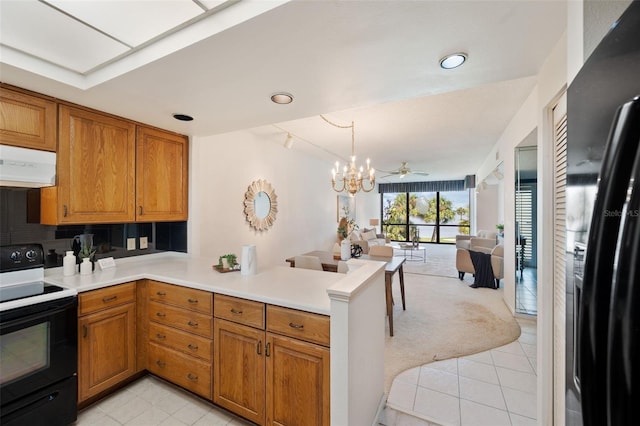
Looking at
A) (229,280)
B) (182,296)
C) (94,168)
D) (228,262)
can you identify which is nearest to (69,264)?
(94,168)

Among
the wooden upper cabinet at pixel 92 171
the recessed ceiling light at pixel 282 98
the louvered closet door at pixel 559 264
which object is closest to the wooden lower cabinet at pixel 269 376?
the louvered closet door at pixel 559 264

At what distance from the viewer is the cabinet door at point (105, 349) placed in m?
1.89

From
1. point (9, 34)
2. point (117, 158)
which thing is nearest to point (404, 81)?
point (9, 34)

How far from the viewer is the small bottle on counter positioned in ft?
7.07

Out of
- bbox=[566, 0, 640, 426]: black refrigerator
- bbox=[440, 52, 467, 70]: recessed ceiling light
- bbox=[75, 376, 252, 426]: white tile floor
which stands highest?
bbox=[440, 52, 467, 70]: recessed ceiling light

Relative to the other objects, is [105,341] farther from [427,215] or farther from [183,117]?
[427,215]

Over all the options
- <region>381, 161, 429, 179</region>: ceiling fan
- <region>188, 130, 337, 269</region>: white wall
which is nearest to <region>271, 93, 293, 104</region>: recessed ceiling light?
<region>188, 130, 337, 269</region>: white wall

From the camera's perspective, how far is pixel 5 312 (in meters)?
1.51

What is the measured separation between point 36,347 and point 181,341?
0.82m

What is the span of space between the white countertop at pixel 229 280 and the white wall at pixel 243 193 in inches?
23.3

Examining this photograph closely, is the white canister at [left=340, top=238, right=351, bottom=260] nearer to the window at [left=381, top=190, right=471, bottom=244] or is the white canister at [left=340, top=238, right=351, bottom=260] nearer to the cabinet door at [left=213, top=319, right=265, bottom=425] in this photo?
the cabinet door at [left=213, top=319, right=265, bottom=425]

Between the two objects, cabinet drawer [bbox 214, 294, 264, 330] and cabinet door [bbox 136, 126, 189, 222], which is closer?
cabinet drawer [bbox 214, 294, 264, 330]

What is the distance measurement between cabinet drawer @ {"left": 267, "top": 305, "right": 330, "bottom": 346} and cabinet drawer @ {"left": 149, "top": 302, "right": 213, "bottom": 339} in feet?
1.87

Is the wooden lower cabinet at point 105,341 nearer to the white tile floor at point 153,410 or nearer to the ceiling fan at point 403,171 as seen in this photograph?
the white tile floor at point 153,410
